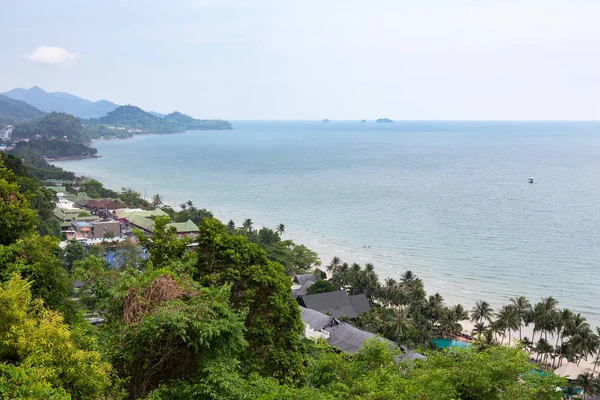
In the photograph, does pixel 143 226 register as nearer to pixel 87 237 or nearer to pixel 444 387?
pixel 87 237

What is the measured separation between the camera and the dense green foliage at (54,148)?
4579 inches

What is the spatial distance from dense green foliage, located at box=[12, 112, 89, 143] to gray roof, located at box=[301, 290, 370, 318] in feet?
471

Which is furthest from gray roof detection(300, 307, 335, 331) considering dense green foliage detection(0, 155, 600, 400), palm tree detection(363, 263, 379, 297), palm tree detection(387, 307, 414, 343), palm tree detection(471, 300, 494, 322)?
dense green foliage detection(0, 155, 600, 400)

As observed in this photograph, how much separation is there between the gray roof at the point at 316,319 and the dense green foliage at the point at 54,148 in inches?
4228

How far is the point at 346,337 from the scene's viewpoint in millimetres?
23531

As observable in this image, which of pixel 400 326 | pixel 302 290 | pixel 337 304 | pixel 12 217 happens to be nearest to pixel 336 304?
pixel 337 304

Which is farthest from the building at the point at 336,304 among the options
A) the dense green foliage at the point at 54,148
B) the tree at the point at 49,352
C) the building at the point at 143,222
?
the dense green foliage at the point at 54,148

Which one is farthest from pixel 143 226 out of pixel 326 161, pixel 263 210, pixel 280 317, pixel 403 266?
pixel 326 161

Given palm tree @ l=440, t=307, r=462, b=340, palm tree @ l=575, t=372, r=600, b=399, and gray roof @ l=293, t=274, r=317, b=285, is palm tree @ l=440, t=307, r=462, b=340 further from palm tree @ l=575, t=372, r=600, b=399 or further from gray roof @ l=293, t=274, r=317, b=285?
gray roof @ l=293, t=274, r=317, b=285

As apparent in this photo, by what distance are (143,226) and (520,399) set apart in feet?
146

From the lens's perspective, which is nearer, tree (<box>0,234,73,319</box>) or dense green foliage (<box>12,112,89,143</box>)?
tree (<box>0,234,73,319</box>)

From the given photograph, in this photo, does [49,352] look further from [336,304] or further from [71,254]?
[71,254]

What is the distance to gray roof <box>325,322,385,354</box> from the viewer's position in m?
22.7

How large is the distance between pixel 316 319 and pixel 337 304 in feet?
13.0
